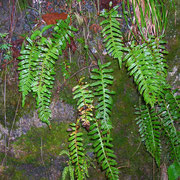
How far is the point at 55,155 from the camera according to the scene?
2.43m

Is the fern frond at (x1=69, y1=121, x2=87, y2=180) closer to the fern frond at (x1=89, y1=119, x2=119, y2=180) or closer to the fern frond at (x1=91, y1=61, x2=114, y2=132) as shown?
the fern frond at (x1=89, y1=119, x2=119, y2=180)

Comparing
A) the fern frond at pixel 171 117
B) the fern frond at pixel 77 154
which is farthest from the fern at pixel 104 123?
the fern frond at pixel 171 117

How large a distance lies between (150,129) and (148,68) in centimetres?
73

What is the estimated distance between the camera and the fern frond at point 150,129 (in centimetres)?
221

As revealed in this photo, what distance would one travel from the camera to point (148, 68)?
6.52ft

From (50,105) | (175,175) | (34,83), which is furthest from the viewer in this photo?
(50,105)

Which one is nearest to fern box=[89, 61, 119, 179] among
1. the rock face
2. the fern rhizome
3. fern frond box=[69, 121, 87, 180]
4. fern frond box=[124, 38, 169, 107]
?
the fern rhizome

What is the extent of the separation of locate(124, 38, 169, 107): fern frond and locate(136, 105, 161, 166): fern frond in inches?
11.2

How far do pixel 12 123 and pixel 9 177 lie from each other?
708 millimetres

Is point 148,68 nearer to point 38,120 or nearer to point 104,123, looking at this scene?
point 104,123

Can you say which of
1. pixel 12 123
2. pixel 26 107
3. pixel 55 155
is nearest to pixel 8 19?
pixel 26 107

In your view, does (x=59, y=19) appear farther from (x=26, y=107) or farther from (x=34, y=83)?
(x=26, y=107)

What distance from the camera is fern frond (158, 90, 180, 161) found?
7.13ft

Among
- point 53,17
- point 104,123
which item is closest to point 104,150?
point 104,123
